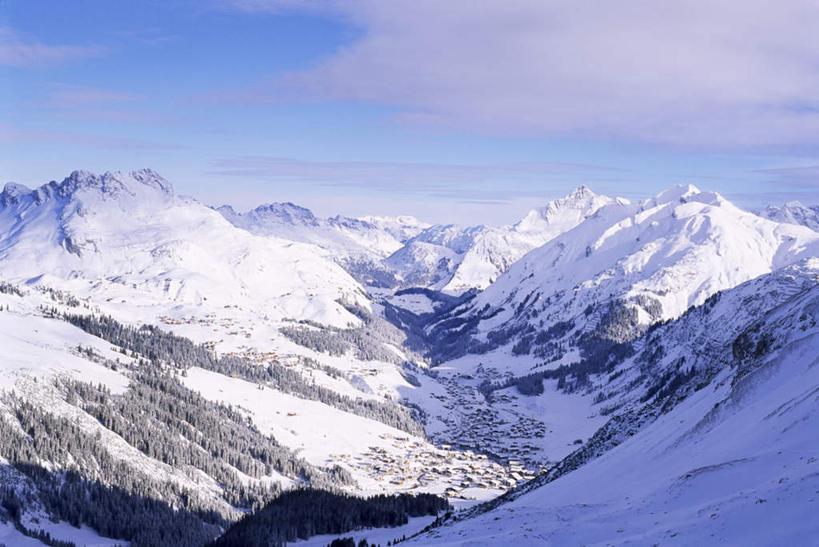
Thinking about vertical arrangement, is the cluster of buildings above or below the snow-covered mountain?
below

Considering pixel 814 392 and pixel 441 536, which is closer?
pixel 814 392

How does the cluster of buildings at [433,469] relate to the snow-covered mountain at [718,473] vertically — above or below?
below

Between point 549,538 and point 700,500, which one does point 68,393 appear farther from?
point 700,500

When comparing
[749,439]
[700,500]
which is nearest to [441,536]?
[700,500]

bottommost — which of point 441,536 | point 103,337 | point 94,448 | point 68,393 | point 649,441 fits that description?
point 441,536

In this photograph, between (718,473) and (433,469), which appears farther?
(433,469)

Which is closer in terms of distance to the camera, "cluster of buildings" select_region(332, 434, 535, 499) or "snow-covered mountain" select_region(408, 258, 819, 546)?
"snow-covered mountain" select_region(408, 258, 819, 546)

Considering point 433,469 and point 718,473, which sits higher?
point 718,473

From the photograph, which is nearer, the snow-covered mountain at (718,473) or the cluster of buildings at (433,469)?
the snow-covered mountain at (718,473)
